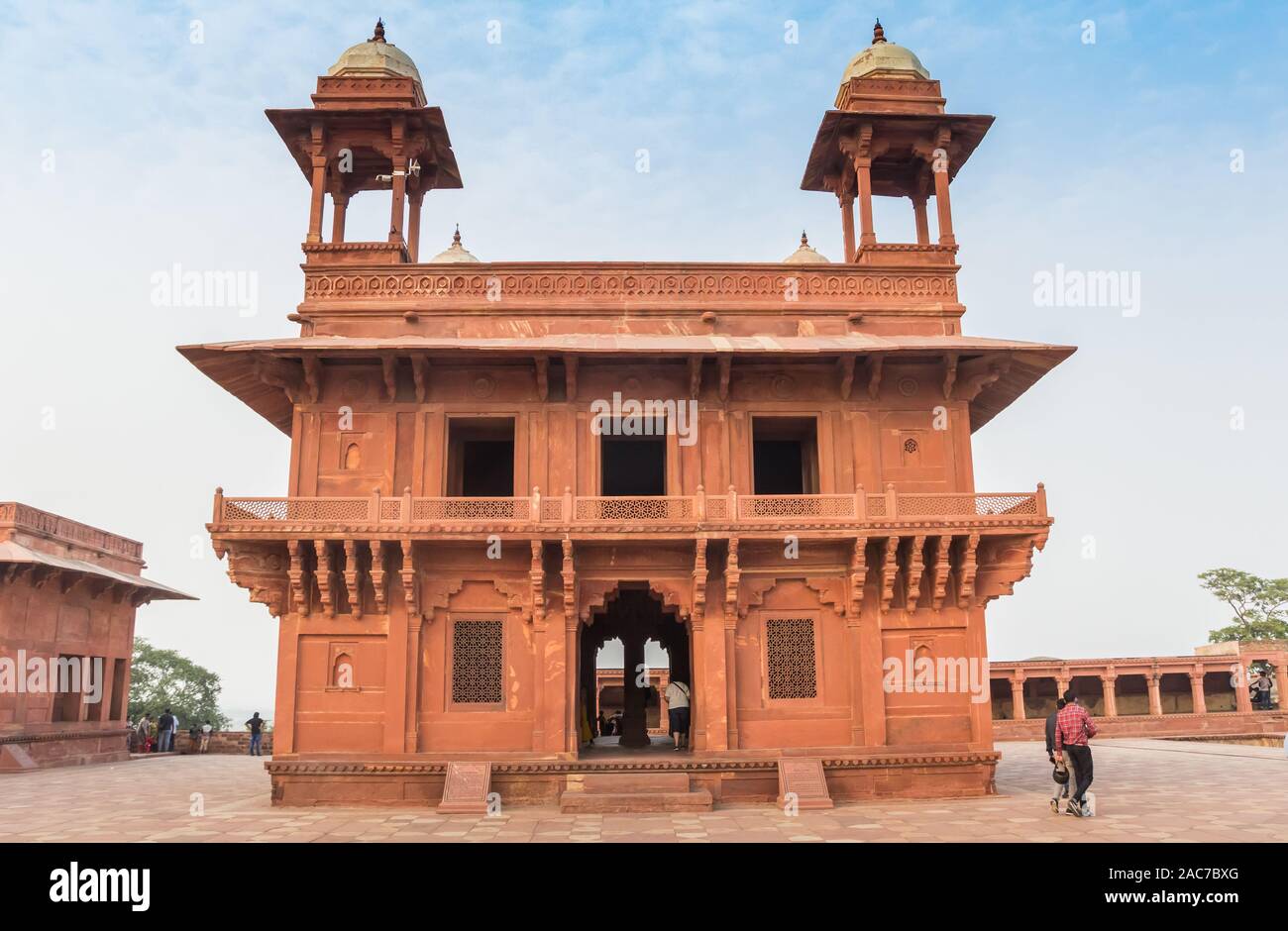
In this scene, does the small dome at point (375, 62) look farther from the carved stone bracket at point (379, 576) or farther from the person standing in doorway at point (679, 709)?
the person standing in doorway at point (679, 709)

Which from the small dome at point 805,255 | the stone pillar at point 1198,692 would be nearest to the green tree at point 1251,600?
the stone pillar at point 1198,692

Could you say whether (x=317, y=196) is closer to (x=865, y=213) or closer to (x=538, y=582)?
(x=538, y=582)

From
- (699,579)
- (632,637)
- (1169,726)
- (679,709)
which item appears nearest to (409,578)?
(699,579)

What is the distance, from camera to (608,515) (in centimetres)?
1478

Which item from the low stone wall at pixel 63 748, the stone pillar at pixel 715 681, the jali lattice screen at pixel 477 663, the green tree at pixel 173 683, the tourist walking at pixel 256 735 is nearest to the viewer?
the stone pillar at pixel 715 681

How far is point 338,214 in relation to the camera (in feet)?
58.6

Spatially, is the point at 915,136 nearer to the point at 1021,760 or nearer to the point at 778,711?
the point at 778,711

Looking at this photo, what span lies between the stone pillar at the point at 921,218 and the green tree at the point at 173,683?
45.0 metres

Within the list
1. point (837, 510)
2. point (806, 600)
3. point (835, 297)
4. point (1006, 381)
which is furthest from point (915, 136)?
point (806, 600)

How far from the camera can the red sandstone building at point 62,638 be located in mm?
23266

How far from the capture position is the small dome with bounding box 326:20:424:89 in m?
17.4

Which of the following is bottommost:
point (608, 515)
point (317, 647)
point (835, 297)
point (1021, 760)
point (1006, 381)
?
point (1021, 760)

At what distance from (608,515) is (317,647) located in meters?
4.88

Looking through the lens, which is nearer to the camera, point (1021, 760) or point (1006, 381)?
point (1006, 381)
